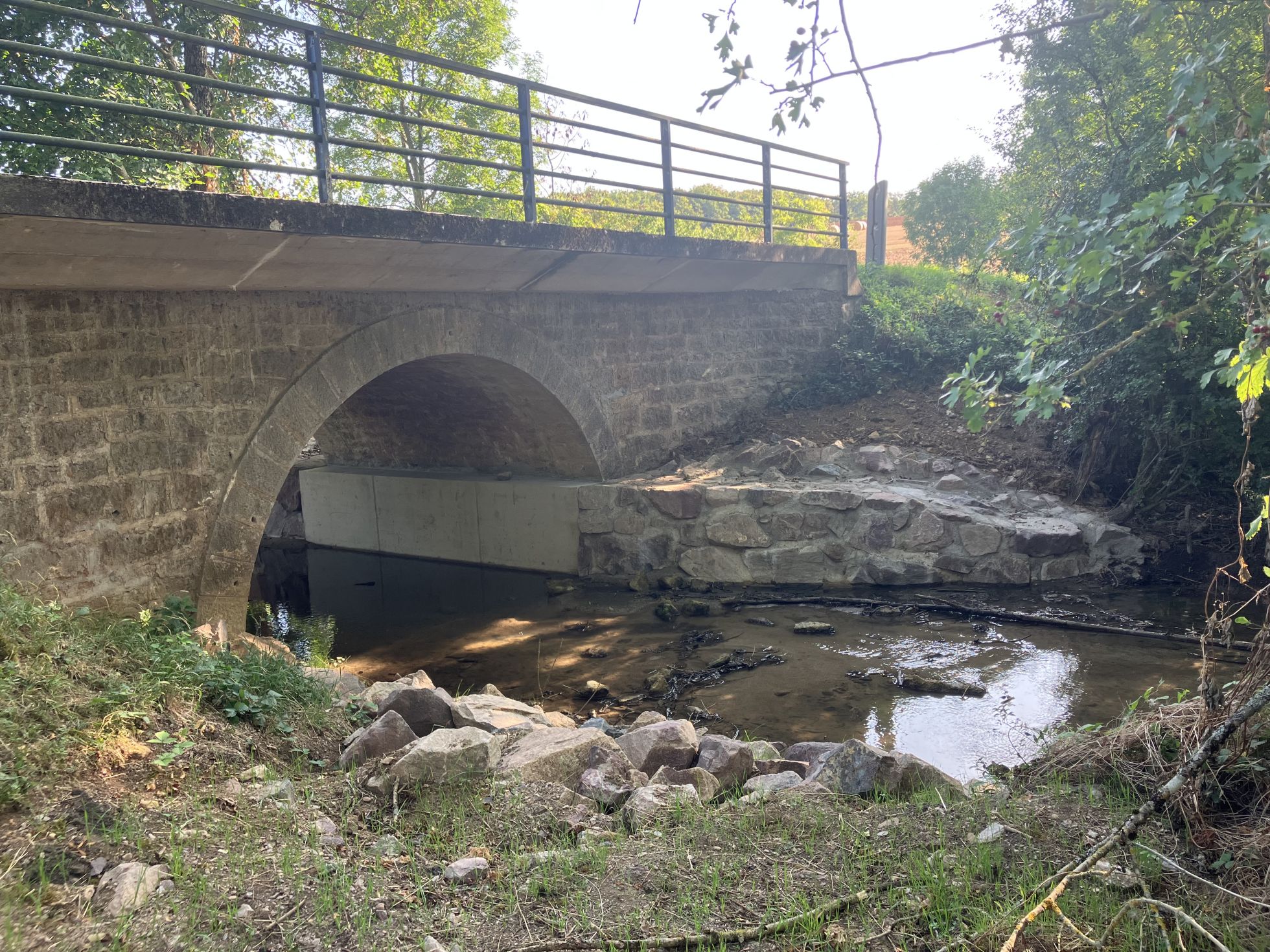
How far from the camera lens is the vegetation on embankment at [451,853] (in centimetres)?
257

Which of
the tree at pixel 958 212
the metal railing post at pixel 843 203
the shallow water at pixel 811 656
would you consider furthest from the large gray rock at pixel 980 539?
the tree at pixel 958 212

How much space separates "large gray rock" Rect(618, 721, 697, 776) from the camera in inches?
177

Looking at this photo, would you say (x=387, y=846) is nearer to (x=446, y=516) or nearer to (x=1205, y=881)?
(x=1205, y=881)

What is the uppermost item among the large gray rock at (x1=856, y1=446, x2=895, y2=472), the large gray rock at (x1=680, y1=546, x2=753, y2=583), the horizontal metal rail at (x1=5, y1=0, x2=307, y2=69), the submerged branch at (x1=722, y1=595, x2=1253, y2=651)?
the horizontal metal rail at (x1=5, y1=0, x2=307, y2=69)

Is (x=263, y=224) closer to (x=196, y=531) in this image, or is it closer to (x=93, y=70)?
(x=196, y=531)

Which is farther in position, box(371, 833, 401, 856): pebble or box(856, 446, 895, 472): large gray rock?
box(856, 446, 895, 472): large gray rock

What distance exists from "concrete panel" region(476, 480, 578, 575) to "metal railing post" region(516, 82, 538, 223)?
3.35m

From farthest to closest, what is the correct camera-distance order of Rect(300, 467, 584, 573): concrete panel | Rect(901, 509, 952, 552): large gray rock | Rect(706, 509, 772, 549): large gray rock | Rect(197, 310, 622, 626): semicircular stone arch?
Rect(300, 467, 584, 573): concrete panel → Rect(706, 509, 772, 549): large gray rock → Rect(901, 509, 952, 552): large gray rock → Rect(197, 310, 622, 626): semicircular stone arch

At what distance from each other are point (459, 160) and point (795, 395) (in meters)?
6.29

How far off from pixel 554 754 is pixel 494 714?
1123mm

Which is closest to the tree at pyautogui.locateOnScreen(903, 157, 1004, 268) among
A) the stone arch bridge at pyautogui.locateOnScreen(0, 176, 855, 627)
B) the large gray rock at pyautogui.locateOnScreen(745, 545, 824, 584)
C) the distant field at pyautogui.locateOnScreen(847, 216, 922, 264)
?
the distant field at pyautogui.locateOnScreen(847, 216, 922, 264)

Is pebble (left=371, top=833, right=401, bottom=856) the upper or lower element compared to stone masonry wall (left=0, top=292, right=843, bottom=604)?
lower

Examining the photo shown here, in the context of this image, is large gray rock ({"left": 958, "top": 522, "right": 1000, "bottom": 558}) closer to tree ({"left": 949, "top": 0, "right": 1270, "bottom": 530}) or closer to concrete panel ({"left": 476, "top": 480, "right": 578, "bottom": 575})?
tree ({"left": 949, "top": 0, "right": 1270, "bottom": 530})

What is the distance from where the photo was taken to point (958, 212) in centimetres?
2025
